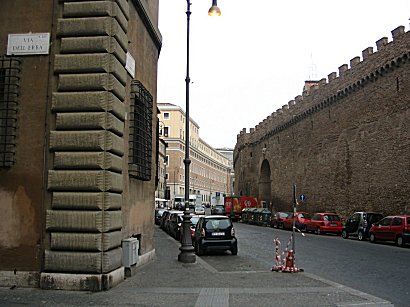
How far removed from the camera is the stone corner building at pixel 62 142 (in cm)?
912

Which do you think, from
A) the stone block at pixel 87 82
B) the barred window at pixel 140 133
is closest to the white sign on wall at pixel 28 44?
the stone block at pixel 87 82

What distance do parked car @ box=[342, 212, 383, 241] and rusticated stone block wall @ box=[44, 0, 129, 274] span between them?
20.3m

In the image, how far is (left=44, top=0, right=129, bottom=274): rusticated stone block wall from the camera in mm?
9102

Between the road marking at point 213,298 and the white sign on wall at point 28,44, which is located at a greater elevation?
the white sign on wall at point 28,44

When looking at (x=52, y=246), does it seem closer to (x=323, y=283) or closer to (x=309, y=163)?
(x=323, y=283)

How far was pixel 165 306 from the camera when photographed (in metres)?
7.89

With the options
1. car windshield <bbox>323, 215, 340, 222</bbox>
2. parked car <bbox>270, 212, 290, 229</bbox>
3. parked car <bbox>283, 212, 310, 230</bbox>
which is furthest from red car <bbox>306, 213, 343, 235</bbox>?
parked car <bbox>270, 212, 290, 229</bbox>

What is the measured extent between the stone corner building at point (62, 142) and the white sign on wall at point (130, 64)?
2.35ft

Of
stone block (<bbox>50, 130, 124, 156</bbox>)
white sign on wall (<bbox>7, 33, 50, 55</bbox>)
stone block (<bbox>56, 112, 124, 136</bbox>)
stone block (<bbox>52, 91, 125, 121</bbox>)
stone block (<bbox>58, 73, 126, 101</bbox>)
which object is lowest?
stone block (<bbox>50, 130, 124, 156</bbox>)

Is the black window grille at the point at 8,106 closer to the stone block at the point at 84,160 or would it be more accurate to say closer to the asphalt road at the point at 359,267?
the stone block at the point at 84,160

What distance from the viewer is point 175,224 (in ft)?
87.3

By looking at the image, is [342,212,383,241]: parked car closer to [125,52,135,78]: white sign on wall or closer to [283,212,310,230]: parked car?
[283,212,310,230]: parked car

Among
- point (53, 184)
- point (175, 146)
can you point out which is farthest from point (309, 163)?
point (175, 146)

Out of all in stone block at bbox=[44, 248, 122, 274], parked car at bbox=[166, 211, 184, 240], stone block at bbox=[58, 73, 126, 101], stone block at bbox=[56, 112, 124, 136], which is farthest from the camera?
parked car at bbox=[166, 211, 184, 240]
